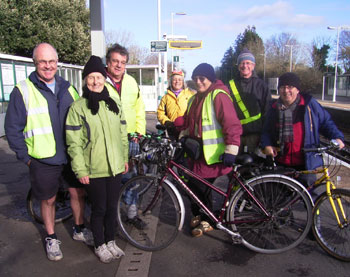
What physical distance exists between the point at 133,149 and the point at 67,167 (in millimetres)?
692

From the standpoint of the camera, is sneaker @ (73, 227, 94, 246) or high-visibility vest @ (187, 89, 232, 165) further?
sneaker @ (73, 227, 94, 246)

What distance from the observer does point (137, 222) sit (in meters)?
3.73

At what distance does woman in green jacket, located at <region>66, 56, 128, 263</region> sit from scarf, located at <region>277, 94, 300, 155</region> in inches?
64.3

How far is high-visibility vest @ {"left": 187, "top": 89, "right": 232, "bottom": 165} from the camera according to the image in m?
3.41

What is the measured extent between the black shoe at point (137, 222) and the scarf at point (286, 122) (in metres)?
1.74

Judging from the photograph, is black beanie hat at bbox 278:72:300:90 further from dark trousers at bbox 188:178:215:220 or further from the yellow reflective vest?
the yellow reflective vest

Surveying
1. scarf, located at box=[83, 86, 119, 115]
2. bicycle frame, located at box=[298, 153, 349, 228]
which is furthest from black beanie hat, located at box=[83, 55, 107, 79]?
bicycle frame, located at box=[298, 153, 349, 228]

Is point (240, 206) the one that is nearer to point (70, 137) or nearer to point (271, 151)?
point (271, 151)

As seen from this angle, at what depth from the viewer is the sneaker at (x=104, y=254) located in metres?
3.16

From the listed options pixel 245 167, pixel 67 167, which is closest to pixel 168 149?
pixel 245 167

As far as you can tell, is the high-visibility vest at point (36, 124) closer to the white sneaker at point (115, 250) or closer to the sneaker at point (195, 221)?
the white sneaker at point (115, 250)

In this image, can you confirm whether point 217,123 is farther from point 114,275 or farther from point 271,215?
point 114,275

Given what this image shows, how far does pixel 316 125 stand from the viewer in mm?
3387

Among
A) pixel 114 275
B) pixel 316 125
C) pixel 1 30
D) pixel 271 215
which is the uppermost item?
pixel 1 30
